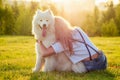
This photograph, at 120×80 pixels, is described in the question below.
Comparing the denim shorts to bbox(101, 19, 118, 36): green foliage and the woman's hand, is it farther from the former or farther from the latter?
bbox(101, 19, 118, 36): green foliage

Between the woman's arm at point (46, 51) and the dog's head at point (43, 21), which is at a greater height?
the dog's head at point (43, 21)

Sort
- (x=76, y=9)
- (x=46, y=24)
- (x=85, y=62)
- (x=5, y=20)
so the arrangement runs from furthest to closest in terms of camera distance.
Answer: (x=76, y=9) → (x=5, y=20) → (x=85, y=62) → (x=46, y=24)

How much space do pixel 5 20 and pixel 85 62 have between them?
41979 millimetres

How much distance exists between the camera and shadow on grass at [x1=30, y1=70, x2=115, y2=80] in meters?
7.47

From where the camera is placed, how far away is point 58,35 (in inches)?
318

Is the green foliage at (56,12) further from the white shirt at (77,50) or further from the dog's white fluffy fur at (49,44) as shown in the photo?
the dog's white fluffy fur at (49,44)

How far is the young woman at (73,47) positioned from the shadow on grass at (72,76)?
0.93 ft

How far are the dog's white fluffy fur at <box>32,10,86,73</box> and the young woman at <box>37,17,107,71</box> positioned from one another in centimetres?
11

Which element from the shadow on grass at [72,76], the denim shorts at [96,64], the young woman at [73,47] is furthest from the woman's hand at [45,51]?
the denim shorts at [96,64]

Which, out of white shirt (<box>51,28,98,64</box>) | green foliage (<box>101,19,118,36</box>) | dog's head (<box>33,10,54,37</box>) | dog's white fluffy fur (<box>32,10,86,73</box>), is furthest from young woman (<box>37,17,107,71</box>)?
green foliage (<box>101,19,118,36</box>)

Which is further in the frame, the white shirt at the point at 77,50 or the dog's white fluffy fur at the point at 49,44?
the white shirt at the point at 77,50

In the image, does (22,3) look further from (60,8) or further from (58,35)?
(58,35)

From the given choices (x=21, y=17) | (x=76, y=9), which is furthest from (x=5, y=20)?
(x=76, y=9)

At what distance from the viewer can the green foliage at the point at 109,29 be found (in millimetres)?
47188
